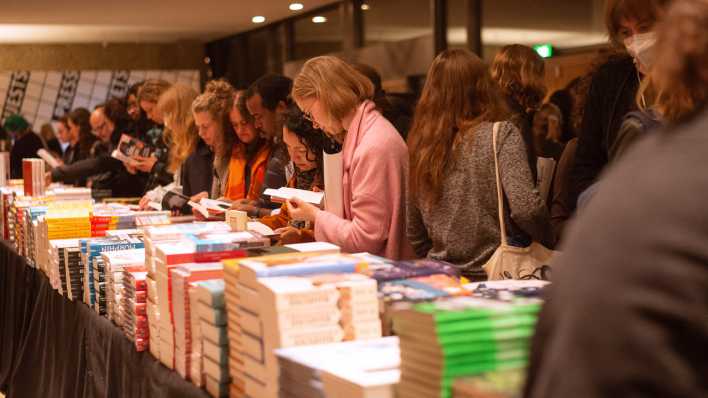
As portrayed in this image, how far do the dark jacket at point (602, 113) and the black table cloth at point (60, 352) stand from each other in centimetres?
127

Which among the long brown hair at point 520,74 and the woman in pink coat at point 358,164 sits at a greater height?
the long brown hair at point 520,74

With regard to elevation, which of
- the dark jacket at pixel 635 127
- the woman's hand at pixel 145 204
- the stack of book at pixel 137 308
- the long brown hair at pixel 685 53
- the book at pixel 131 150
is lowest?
the stack of book at pixel 137 308

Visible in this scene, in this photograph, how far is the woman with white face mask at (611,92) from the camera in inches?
88.0

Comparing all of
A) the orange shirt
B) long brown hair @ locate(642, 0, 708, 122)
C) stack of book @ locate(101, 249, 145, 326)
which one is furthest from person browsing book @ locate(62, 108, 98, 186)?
long brown hair @ locate(642, 0, 708, 122)

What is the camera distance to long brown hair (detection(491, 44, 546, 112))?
3.37 meters

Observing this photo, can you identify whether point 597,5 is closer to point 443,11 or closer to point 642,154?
point 443,11

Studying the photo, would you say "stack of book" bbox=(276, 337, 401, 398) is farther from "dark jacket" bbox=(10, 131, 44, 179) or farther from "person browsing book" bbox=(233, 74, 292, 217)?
"dark jacket" bbox=(10, 131, 44, 179)

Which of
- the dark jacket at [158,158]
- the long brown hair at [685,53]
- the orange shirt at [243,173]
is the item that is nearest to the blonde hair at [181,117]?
the orange shirt at [243,173]

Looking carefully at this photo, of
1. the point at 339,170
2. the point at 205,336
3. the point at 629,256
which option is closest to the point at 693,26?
the point at 629,256

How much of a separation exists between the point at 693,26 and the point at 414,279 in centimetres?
97

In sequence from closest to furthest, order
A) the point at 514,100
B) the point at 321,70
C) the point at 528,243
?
the point at 528,243, the point at 321,70, the point at 514,100

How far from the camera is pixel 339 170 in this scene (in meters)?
2.97

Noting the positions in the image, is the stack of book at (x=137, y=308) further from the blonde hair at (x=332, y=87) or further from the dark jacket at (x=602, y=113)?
the dark jacket at (x=602, y=113)

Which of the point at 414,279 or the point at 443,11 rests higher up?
the point at 443,11
